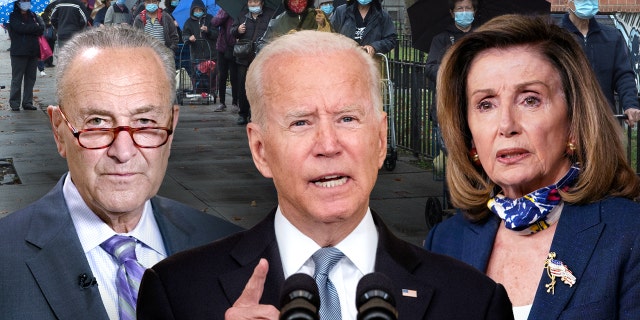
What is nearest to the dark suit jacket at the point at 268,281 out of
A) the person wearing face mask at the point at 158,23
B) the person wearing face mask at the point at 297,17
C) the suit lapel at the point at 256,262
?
the suit lapel at the point at 256,262

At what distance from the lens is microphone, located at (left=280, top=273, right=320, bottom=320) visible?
2.04 m

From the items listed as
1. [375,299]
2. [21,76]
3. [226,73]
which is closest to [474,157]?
[375,299]

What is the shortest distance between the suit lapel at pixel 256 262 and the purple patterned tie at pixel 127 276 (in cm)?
56

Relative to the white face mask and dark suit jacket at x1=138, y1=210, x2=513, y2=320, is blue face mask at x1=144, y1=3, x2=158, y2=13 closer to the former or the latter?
the white face mask

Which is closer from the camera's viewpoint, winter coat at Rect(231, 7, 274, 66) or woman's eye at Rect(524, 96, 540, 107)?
woman's eye at Rect(524, 96, 540, 107)

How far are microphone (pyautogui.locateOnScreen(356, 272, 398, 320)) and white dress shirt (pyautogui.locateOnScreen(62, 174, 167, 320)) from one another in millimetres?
1544

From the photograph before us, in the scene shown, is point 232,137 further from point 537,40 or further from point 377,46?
point 537,40

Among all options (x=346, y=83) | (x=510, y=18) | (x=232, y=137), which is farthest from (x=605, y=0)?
(x=346, y=83)

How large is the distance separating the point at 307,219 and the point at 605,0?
69.8 feet

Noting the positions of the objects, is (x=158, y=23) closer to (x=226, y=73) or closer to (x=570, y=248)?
(x=226, y=73)

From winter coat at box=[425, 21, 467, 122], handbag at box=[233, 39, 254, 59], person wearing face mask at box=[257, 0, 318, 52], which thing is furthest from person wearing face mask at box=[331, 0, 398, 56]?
handbag at box=[233, 39, 254, 59]

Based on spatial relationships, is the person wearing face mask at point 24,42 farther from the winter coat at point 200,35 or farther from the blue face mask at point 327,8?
the blue face mask at point 327,8

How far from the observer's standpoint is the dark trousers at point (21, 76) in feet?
80.4

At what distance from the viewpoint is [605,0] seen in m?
23.3
